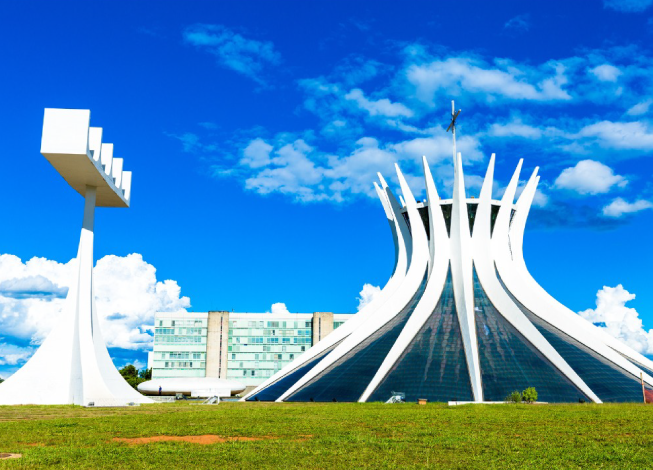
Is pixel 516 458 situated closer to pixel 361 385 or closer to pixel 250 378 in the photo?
pixel 361 385

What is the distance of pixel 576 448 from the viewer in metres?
11.4

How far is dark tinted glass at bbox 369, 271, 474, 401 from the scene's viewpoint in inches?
1185

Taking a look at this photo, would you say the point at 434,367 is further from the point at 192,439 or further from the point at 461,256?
the point at 192,439

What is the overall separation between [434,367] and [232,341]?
44004 mm

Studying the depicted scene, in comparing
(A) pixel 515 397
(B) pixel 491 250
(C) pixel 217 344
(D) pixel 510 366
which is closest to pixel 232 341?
(C) pixel 217 344

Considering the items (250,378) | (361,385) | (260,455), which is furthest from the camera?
(250,378)

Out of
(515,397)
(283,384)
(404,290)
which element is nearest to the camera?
(515,397)

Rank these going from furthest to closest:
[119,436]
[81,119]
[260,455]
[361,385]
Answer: [361,385], [81,119], [119,436], [260,455]

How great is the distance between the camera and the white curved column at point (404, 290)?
120 ft

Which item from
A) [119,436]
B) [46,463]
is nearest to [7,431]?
[119,436]

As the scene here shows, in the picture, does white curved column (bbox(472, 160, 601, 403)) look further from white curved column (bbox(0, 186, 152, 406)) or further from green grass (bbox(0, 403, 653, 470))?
white curved column (bbox(0, 186, 152, 406))

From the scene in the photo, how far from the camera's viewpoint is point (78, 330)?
3066 centimetres

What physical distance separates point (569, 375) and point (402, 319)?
1096cm

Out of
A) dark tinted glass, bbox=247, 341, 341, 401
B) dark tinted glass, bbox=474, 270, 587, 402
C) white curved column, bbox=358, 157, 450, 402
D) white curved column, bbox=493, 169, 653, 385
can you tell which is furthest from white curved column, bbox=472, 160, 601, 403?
dark tinted glass, bbox=247, 341, 341, 401
